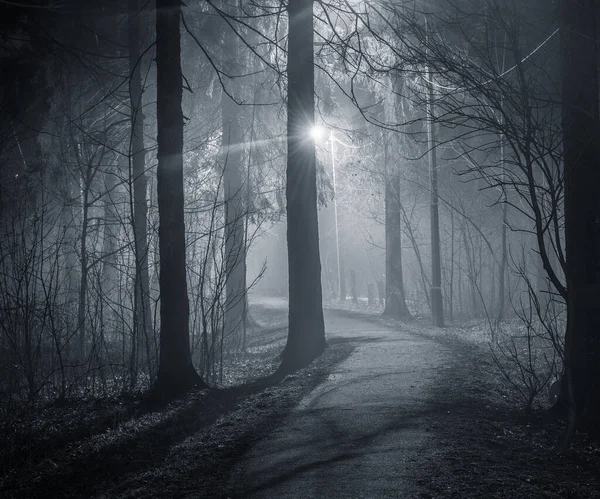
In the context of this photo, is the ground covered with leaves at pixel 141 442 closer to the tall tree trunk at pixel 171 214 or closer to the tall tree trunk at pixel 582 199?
the tall tree trunk at pixel 171 214

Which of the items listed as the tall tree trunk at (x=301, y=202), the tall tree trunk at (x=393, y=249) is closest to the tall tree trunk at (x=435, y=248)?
the tall tree trunk at (x=393, y=249)

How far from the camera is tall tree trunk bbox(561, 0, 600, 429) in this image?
664 cm

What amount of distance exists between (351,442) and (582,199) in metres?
3.29

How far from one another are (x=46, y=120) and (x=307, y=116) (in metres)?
6.64

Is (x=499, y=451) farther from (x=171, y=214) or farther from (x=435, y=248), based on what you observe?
(x=435, y=248)

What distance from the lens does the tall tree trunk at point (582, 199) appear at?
262 inches

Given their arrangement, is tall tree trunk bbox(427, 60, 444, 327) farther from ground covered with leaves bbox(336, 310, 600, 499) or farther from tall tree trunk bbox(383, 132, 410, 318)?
ground covered with leaves bbox(336, 310, 600, 499)

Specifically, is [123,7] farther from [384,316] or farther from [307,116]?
[384,316]

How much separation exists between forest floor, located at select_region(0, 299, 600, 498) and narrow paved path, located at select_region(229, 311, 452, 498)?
0.01m

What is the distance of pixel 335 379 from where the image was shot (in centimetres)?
961

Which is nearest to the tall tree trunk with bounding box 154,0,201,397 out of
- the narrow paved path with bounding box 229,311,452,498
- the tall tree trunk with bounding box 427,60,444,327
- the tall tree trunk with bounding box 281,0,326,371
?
the narrow paved path with bounding box 229,311,452,498

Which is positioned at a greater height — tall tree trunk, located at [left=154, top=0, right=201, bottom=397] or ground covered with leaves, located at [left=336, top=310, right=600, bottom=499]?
tall tree trunk, located at [left=154, top=0, right=201, bottom=397]

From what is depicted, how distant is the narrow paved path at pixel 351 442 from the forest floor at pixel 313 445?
0.05 ft

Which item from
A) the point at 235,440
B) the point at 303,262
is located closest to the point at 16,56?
the point at 303,262
